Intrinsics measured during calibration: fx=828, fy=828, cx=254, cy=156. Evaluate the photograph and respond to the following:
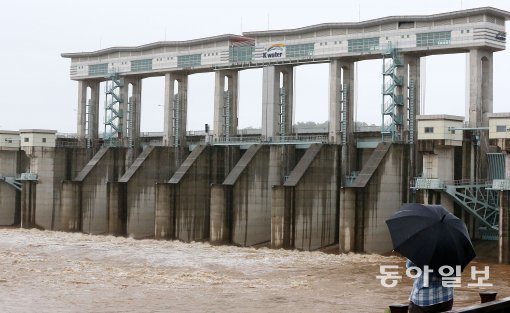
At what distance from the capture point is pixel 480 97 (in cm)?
3959

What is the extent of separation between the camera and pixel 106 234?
50438mm

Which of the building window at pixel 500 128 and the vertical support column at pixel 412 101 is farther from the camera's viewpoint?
the vertical support column at pixel 412 101

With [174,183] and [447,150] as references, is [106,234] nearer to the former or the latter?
[174,183]

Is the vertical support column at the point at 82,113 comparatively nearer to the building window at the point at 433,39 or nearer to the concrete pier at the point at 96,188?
the concrete pier at the point at 96,188

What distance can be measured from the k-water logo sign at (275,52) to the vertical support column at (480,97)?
38.0 feet

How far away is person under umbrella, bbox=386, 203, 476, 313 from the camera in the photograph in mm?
9008

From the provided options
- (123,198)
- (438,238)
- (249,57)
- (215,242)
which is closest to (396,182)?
(215,242)

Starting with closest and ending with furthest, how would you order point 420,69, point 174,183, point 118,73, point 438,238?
point 438,238 < point 420,69 < point 174,183 < point 118,73

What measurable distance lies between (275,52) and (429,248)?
39139mm

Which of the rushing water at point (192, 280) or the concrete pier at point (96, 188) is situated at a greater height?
the concrete pier at point (96, 188)

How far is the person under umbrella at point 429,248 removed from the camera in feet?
29.6

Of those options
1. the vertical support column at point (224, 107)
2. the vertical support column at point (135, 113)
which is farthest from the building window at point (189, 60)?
the vertical support column at point (135, 113)

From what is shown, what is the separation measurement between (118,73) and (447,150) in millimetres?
27378

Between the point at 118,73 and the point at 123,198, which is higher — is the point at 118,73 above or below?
above
